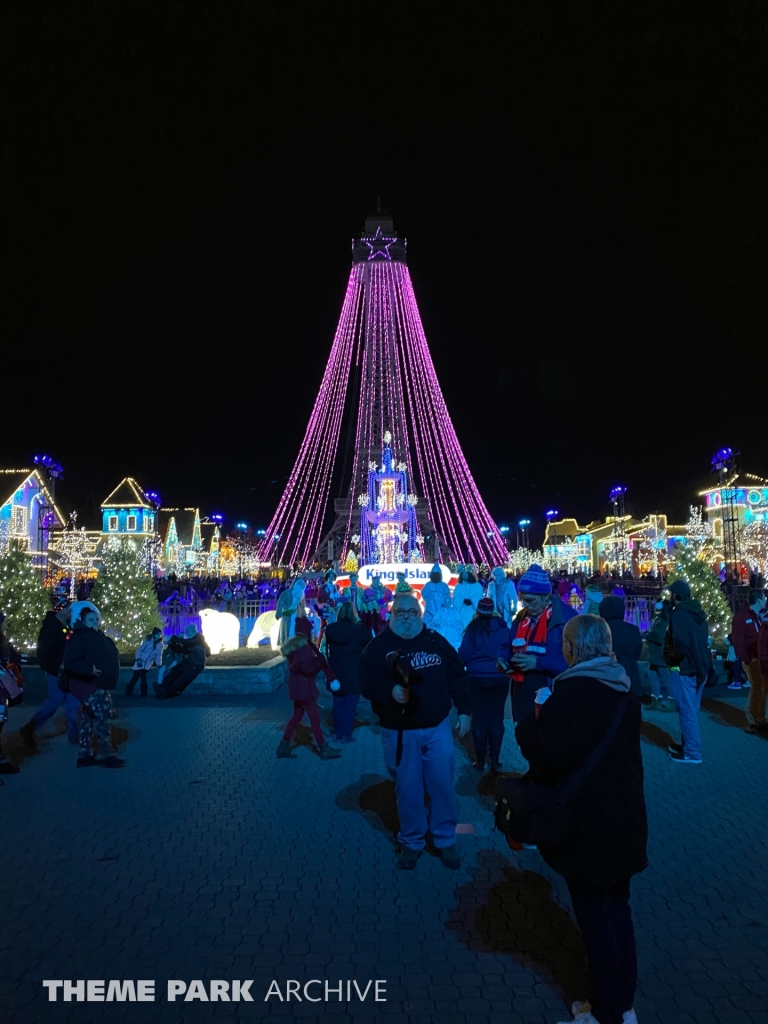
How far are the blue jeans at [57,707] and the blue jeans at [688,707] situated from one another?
6.33 meters

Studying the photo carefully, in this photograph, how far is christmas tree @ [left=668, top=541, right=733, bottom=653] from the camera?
14.6 m

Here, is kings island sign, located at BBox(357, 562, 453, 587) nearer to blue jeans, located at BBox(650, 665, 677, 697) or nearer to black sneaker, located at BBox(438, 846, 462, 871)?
blue jeans, located at BBox(650, 665, 677, 697)

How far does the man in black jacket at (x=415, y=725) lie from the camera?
5070 mm

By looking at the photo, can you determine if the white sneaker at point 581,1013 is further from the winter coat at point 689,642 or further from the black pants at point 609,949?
the winter coat at point 689,642

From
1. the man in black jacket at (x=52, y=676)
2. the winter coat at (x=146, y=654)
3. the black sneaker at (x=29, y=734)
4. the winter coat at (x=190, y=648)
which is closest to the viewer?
the man in black jacket at (x=52, y=676)

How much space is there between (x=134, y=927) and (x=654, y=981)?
284 cm

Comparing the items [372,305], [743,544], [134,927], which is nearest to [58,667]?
[134,927]

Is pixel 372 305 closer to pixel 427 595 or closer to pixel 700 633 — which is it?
pixel 427 595

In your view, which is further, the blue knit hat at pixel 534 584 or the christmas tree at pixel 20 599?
the christmas tree at pixel 20 599

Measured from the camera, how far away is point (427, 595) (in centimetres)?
1143

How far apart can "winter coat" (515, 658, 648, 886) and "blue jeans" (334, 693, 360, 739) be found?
5760mm

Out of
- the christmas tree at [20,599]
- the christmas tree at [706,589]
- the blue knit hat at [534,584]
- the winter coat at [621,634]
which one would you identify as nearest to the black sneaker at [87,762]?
the blue knit hat at [534,584]

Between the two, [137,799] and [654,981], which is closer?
[654,981]

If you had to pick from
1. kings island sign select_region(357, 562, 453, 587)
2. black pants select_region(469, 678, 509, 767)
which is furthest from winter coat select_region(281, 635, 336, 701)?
kings island sign select_region(357, 562, 453, 587)
